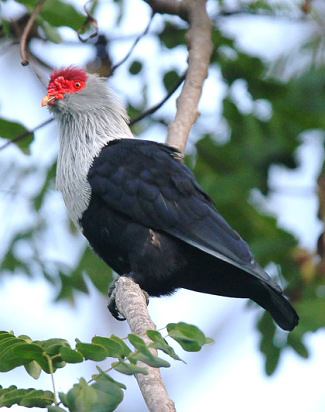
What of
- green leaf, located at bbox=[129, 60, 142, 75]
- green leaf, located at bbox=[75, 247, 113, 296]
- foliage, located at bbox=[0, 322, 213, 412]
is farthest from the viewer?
green leaf, located at bbox=[75, 247, 113, 296]

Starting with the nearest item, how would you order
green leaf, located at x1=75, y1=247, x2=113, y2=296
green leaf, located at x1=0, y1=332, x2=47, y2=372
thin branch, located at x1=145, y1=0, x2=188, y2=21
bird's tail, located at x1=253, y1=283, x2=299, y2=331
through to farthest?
green leaf, located at x1=0, y1=332, x2=47, y2=372, bird's tail, located at x1=253, y1=283, x2=299, y2=331, thin branch, located at x1=145, y1=0, x2=188, y2=21, green leaf, located at x1=75, y1=247, x2=113, y2=296

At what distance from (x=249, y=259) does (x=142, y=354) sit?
1.85 m

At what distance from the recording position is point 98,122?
16.4 feet

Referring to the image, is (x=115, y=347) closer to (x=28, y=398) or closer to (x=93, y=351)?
(x=93, y=351)

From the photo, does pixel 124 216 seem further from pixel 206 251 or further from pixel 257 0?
pixel 257 0

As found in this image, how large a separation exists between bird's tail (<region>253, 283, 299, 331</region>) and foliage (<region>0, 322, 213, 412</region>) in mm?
1796

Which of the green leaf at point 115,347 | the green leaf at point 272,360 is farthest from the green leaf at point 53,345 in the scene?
the green leaf at point 272,360

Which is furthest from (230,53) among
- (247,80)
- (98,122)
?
(98,122)

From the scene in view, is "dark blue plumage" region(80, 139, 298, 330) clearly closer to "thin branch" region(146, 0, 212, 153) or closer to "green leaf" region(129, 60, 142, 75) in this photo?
"thin branch" region(146, 0, 212, 153)

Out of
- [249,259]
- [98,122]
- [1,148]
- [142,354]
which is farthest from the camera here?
[98,122]

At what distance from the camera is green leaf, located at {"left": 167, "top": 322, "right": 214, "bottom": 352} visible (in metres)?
2.45

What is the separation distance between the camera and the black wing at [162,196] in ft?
14.1

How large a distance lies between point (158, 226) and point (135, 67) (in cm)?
138

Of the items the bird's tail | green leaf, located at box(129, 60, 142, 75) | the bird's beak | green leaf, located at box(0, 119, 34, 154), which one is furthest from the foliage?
green leaf, located at box(129, 60, 142, 75)
